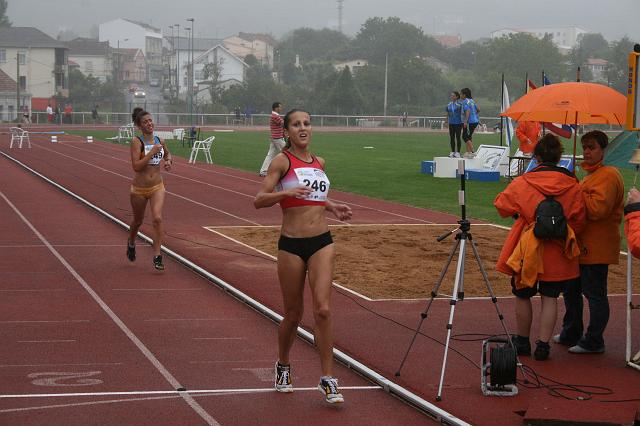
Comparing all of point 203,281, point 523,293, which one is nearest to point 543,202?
point 523,293

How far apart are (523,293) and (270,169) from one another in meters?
2.55

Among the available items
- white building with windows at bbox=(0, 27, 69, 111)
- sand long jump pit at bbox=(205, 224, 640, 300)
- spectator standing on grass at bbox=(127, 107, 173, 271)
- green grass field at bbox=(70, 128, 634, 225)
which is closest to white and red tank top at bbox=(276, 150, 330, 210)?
sand long jump pit at bbox=(205, 224, 640, 300)

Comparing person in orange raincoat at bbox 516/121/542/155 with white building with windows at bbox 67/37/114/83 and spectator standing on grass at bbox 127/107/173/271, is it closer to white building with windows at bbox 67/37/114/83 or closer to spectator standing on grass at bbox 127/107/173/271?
spectator standing on grass at bbox 127/107/173/271

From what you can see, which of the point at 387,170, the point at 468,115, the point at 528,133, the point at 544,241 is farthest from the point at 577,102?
the point at 387,170

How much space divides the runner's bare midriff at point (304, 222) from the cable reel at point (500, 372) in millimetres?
1540

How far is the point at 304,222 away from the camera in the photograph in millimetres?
7852

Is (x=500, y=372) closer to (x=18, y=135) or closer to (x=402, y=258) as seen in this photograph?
(x=402, y=258)

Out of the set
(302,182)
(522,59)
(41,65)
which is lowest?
(302,182)

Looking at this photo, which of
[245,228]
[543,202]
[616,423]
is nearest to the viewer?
[616,423]

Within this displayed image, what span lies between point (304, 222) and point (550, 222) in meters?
2.17

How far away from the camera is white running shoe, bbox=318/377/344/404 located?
24.7ft

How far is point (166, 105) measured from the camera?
4294 inches

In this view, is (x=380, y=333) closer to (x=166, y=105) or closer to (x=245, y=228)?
(x=245, y=228)

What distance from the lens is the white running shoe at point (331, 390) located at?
7.52 m
